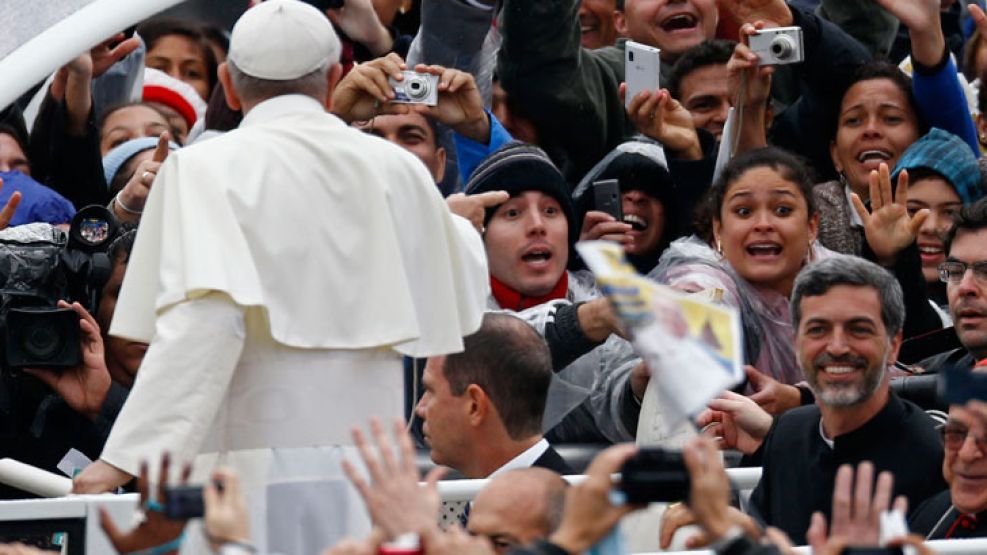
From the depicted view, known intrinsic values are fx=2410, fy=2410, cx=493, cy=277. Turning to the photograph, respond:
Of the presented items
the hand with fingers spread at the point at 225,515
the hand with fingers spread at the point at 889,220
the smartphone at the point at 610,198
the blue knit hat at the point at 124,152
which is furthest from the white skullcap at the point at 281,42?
the blue knit hat at the point at 124,152

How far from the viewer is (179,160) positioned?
6012 millimetres

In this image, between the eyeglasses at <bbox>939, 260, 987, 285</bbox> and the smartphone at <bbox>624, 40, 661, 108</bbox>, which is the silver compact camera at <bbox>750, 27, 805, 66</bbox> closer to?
the smartphone at <bbox>624, 40, 661, 108</bbox>

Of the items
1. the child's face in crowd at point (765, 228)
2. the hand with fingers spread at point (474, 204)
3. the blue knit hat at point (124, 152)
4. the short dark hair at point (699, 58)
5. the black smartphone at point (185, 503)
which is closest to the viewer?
the black smartphone at point (185, 503)

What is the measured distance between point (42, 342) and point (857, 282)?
8.19 ft

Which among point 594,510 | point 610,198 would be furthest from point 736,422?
point 594,510

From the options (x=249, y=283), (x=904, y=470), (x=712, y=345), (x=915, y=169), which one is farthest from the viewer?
(x=915, y=169)

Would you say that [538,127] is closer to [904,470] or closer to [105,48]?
[105,48]

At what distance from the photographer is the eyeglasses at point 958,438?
19.9 feet

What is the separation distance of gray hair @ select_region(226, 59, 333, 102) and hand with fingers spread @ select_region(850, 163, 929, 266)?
7.83ft

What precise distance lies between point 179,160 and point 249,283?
400 millimetres

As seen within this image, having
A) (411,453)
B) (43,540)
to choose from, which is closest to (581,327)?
(43,540)

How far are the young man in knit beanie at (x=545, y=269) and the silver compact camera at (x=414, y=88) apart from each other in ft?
1.01

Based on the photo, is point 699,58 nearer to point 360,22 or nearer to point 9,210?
point 360,22

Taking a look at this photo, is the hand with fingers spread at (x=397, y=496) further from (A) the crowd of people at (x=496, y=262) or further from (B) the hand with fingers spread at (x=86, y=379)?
(B) the hand with fingers spread at (x=86, y=379)
